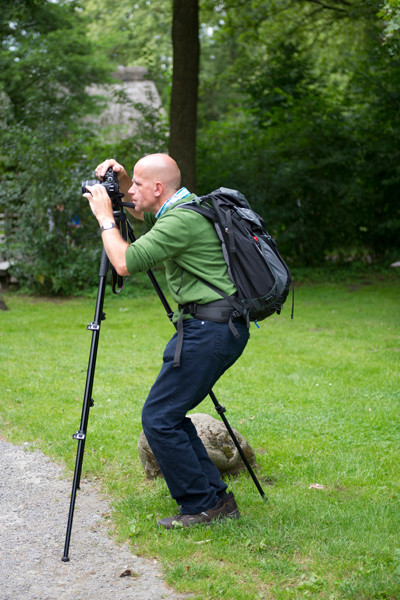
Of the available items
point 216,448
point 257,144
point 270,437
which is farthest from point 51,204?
point 216,448

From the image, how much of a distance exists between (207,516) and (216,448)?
767mm

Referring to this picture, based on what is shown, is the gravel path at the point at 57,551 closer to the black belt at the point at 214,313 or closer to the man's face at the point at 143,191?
the black belt at the point at 214,313

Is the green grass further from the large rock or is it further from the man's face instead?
the man's face

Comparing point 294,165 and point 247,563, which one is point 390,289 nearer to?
point 294,165

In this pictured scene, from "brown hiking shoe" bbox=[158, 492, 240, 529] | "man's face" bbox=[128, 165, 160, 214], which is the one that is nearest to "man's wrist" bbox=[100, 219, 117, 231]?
"man's face" bbox=[128, 165, 160, 214]

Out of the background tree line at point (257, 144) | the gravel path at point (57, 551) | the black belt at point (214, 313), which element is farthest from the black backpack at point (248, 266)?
the background tree line at point (257, 144)

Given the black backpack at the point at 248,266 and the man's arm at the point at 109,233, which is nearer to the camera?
the man's arm at the point at 109,233

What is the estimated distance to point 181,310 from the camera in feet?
12.5

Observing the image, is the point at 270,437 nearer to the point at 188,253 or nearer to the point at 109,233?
the point at 188,253

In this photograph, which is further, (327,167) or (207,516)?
(327,167)

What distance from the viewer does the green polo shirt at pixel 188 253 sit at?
3.57 meters

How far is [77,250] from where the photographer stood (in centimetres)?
1344

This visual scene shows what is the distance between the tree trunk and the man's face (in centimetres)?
985

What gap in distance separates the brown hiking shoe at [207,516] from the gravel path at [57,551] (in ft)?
1.05
